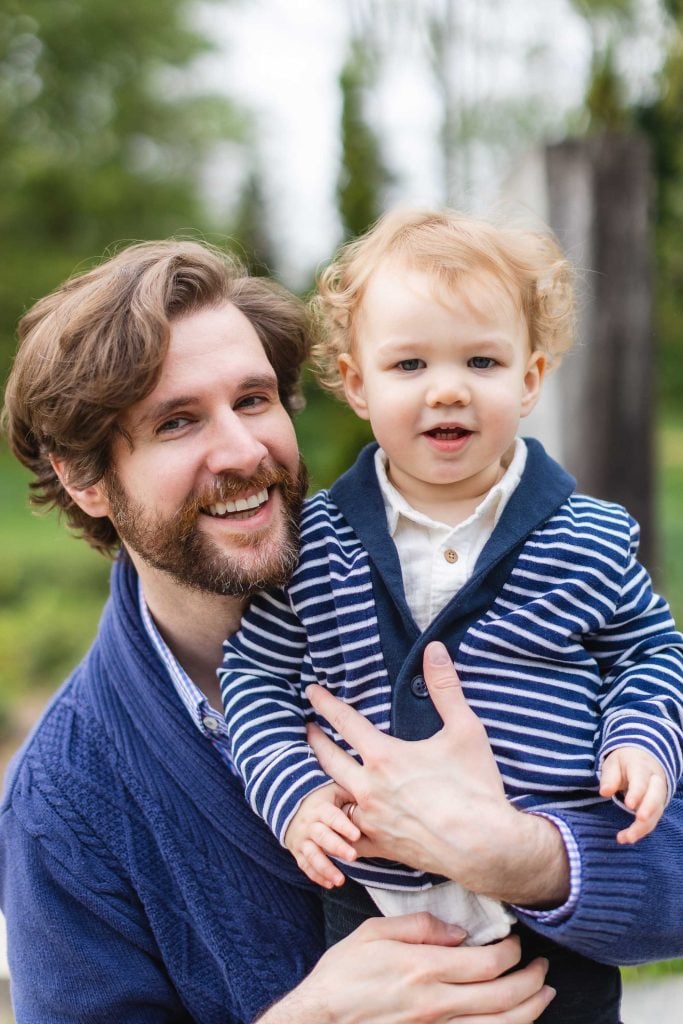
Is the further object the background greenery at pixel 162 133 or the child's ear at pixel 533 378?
the background greenery at pixel 162 133

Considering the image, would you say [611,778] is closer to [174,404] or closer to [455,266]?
[455,266]

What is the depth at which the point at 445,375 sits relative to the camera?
1804 millimetres

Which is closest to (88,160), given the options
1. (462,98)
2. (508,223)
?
(462,98)

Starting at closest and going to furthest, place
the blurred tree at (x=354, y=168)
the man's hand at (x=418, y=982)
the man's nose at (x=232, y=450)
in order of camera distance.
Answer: the man's hand at (x=418, y=982) < the man's nose at (x=232, y=450) < the blurred tree at (x=354, y=168)

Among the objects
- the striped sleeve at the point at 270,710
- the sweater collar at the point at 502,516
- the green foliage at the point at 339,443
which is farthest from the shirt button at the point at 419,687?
the green foliage at the point at 339,443

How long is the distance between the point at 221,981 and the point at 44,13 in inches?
783

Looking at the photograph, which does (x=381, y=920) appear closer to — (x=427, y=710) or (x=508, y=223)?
(x=427, y=710)

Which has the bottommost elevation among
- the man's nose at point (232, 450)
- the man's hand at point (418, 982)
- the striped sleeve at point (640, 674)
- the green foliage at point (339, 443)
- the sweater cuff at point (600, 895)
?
the green foliage at point (339, 443)

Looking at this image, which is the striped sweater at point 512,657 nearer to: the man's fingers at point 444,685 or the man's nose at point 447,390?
the man's fingers at point 444,685

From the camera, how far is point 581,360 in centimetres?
473

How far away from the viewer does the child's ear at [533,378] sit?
1.99 m

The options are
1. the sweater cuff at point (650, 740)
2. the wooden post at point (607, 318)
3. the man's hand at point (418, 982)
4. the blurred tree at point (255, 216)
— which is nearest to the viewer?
the sweater cuff at point (650, 740)

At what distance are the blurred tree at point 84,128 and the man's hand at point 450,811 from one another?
16.7m

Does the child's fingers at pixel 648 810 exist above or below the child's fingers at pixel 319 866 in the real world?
above
